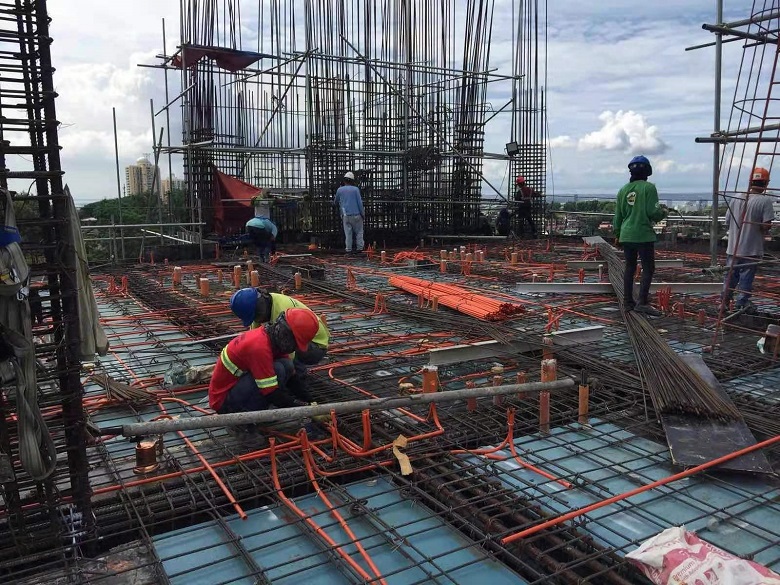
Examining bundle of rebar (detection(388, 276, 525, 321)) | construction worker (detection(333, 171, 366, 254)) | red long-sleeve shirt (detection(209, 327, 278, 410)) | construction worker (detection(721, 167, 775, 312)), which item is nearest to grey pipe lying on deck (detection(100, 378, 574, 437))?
red long-sleeve shirt (detection(209, 327, 278, 410))

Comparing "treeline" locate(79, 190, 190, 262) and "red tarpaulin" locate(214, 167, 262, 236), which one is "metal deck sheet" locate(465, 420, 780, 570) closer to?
"treeline" locate(79, 190, 190, 262)

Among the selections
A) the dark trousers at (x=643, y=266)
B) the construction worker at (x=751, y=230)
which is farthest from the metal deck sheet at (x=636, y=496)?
the construction worker at (x=751, y=230)

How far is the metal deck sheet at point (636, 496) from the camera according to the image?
2.68 metres

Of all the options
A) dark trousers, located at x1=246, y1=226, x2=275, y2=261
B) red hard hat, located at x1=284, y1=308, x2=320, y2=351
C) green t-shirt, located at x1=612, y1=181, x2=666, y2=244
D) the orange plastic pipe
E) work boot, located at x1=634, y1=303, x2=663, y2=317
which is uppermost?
green t-shirt, located at x1=612, y1=181, x2=666, y2=244

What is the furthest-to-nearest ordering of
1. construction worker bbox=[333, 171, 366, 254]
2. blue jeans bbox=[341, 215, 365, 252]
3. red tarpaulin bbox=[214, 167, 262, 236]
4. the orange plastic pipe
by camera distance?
red tarpaulin bbox=[214, 167, 262, 236]
blue jeans bbox=[341, 215, 365, 252]
construction worker bbox=[333, 171, 366, 254]
the orange plastic pipe

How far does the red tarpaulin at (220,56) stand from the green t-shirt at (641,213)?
10130 millimetres

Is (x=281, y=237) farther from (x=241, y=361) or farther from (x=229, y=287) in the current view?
(x=241, y=361)

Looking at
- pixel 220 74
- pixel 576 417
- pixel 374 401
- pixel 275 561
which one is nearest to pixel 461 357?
pixel 576 417

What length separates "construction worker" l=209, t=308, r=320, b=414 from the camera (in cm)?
368

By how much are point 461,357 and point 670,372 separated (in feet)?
4.94

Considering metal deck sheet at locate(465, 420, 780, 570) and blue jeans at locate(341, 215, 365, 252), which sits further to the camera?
blue jeans at locate(341, 215, 365, 252)

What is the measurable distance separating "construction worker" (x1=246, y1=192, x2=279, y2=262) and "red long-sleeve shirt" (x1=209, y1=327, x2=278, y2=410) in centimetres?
703

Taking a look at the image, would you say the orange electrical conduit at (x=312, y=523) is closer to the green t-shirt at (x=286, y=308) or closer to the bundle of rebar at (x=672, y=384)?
the green t-shirt at (x=286, y=308)

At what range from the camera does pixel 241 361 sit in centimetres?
375
